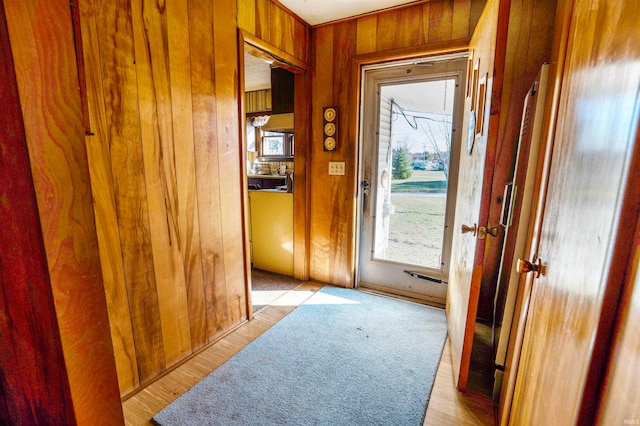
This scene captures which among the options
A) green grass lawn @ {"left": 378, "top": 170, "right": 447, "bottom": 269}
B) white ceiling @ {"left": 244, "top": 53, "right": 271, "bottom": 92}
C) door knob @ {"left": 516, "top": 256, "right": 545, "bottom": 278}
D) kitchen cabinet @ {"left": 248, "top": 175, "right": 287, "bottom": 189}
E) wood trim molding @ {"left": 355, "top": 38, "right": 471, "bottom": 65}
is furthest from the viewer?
kitchen cabinet @ {"left": 248, "top": 175, "right": 287, "bottom": 189}

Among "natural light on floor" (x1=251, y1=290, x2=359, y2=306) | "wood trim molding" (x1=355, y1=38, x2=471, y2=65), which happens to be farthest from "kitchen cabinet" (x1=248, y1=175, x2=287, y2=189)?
"wood trim molding" (x1=355, y1=38, x2=471, y2=65)

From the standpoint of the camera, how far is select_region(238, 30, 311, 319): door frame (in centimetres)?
214

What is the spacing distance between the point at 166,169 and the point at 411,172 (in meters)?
1.94

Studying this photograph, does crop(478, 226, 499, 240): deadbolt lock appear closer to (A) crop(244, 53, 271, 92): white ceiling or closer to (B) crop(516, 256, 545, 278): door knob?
(B) crop(516, 256, 545, 278): door knob

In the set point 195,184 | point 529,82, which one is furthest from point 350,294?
point 529,82

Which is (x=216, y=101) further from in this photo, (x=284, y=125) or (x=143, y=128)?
(x=284, y=125)

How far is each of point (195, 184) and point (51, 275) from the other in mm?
1319

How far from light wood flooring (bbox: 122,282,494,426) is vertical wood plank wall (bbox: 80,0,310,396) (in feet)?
0.25

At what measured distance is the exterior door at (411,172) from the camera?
96.0 inches

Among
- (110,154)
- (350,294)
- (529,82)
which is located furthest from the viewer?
(350,294)

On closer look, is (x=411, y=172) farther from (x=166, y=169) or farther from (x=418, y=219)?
(x=166, y=169)

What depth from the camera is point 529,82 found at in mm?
2045

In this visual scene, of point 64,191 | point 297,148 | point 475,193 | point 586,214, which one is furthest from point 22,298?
point 297,148

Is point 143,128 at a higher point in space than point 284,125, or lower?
lower
